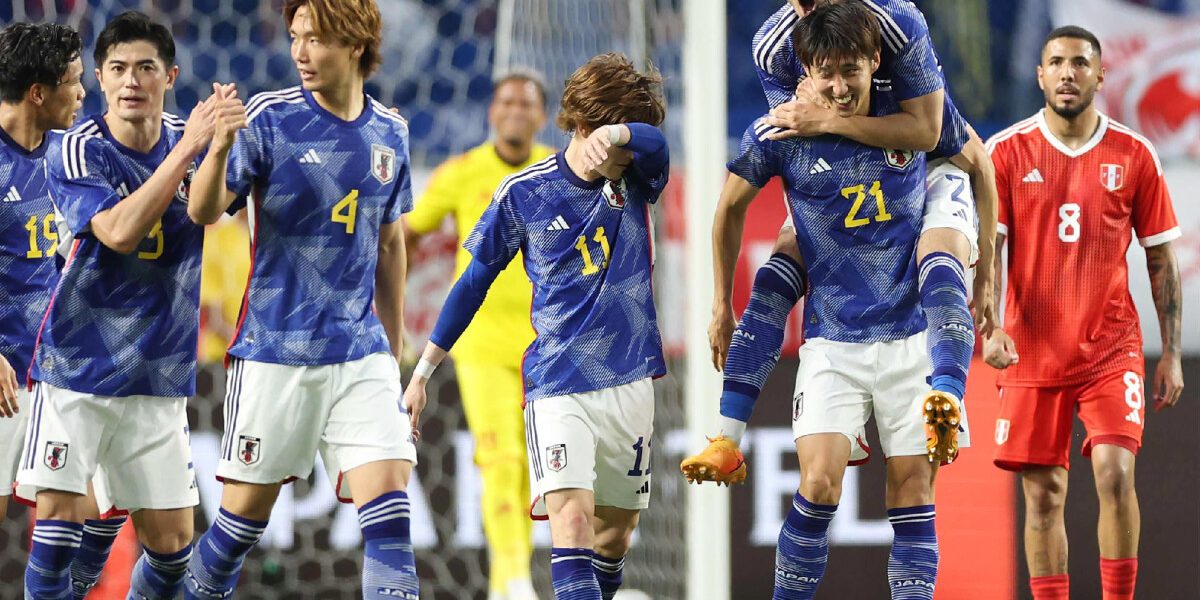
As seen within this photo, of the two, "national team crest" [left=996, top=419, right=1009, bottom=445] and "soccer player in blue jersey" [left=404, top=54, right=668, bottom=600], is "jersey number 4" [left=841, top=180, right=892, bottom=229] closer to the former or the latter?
"soccer player in blue jersey" [left=404, top=54, right=668, bottom=600]

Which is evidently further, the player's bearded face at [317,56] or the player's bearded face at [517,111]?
the player's bearded face at [517,111]

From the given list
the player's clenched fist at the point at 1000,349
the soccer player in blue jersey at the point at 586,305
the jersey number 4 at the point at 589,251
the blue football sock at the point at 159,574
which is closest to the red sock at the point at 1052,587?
the player's clenched fist at the point at 1000,349

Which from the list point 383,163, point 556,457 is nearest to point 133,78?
point 383,163

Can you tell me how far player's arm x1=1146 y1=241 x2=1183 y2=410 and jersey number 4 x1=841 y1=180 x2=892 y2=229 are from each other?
1762 mm

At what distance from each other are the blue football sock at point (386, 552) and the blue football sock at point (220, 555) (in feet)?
1.09

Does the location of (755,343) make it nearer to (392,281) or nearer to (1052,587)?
(392,281)

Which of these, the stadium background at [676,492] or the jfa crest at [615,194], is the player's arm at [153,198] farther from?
the stadium background at [676,492]

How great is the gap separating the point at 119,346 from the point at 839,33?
217 cm

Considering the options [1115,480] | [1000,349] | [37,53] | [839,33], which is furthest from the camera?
[1115,480]

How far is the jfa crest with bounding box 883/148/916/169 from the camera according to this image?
4.39 metres

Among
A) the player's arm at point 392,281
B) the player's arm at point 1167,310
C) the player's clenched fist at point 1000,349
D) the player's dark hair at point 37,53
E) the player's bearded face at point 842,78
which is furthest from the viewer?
the player's arm at point 1167,310

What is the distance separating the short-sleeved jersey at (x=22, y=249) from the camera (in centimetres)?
502

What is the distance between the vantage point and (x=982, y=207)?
4.70m

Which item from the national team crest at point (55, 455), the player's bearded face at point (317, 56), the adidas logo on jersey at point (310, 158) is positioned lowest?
the national team crest at point (55, 455)
